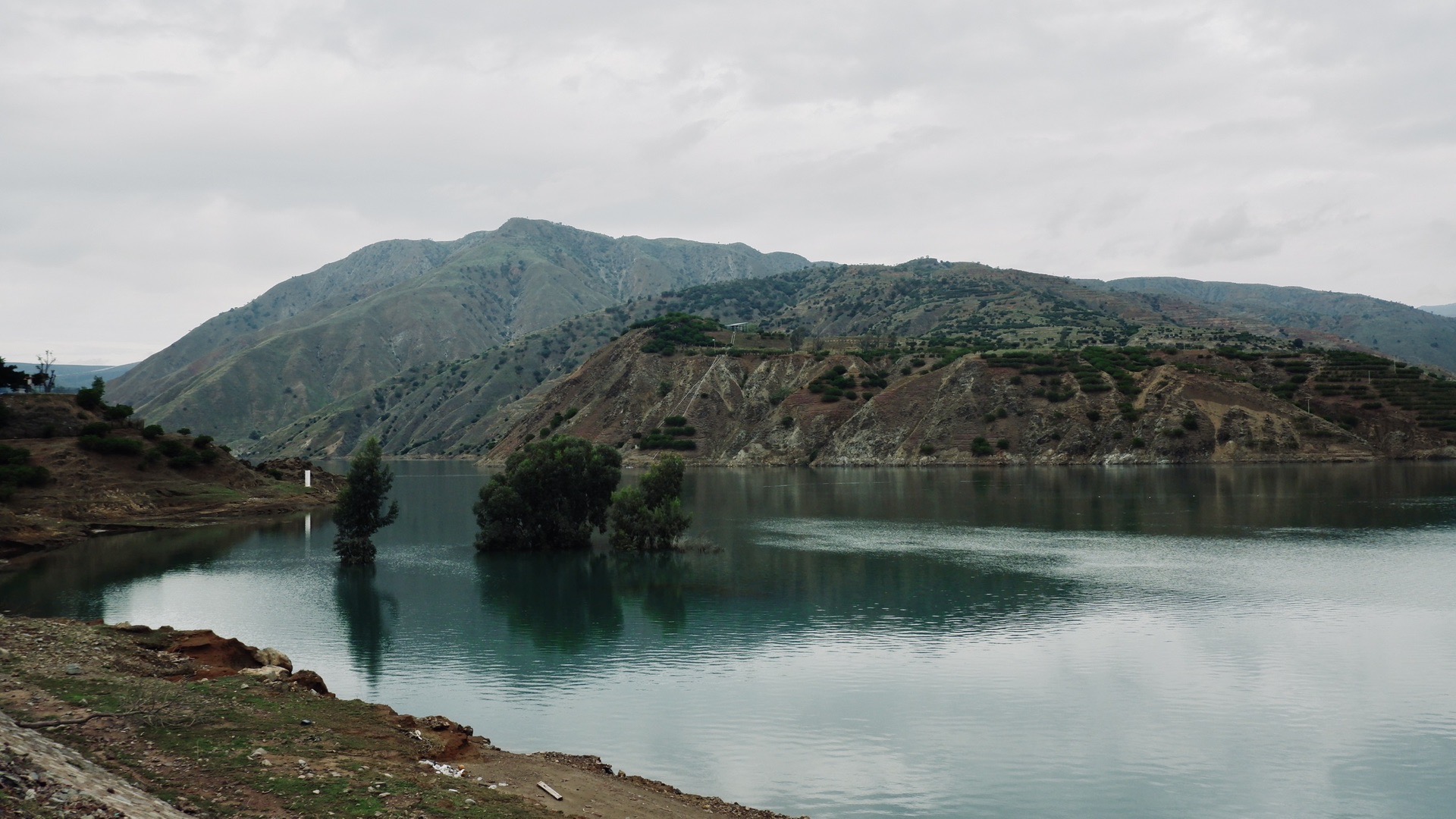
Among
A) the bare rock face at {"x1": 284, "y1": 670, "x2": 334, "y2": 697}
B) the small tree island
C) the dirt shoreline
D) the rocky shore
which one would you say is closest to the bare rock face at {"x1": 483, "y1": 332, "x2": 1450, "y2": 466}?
the rocky shore

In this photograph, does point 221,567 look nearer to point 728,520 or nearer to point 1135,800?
point 728,520

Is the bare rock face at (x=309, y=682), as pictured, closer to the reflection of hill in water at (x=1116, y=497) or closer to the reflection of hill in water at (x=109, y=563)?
the reflection of hill in water at (x=109, y=563)

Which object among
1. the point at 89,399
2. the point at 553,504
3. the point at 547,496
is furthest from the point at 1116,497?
the point at 89,399

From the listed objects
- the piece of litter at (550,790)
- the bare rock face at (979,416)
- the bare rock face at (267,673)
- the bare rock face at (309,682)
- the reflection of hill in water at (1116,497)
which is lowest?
the piece of litter at (550,790)

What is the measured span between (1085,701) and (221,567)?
57.3m

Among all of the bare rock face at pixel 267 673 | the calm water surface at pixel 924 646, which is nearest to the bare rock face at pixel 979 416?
the calm water surface at pixel 924 646

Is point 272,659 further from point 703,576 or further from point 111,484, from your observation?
point 111,484

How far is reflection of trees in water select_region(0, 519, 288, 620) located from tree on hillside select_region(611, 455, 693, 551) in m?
28.8

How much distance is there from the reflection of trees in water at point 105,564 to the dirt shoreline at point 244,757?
1076 inches

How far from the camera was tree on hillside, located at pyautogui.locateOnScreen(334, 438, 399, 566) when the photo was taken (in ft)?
233

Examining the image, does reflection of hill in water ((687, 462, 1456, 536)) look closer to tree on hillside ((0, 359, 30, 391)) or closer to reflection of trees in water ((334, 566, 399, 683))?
reflection of trees in water ((334, 566, 399, 683))

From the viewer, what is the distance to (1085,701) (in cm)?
3312

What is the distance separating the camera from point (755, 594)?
5503 cm

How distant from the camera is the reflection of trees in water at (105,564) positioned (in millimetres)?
53562
